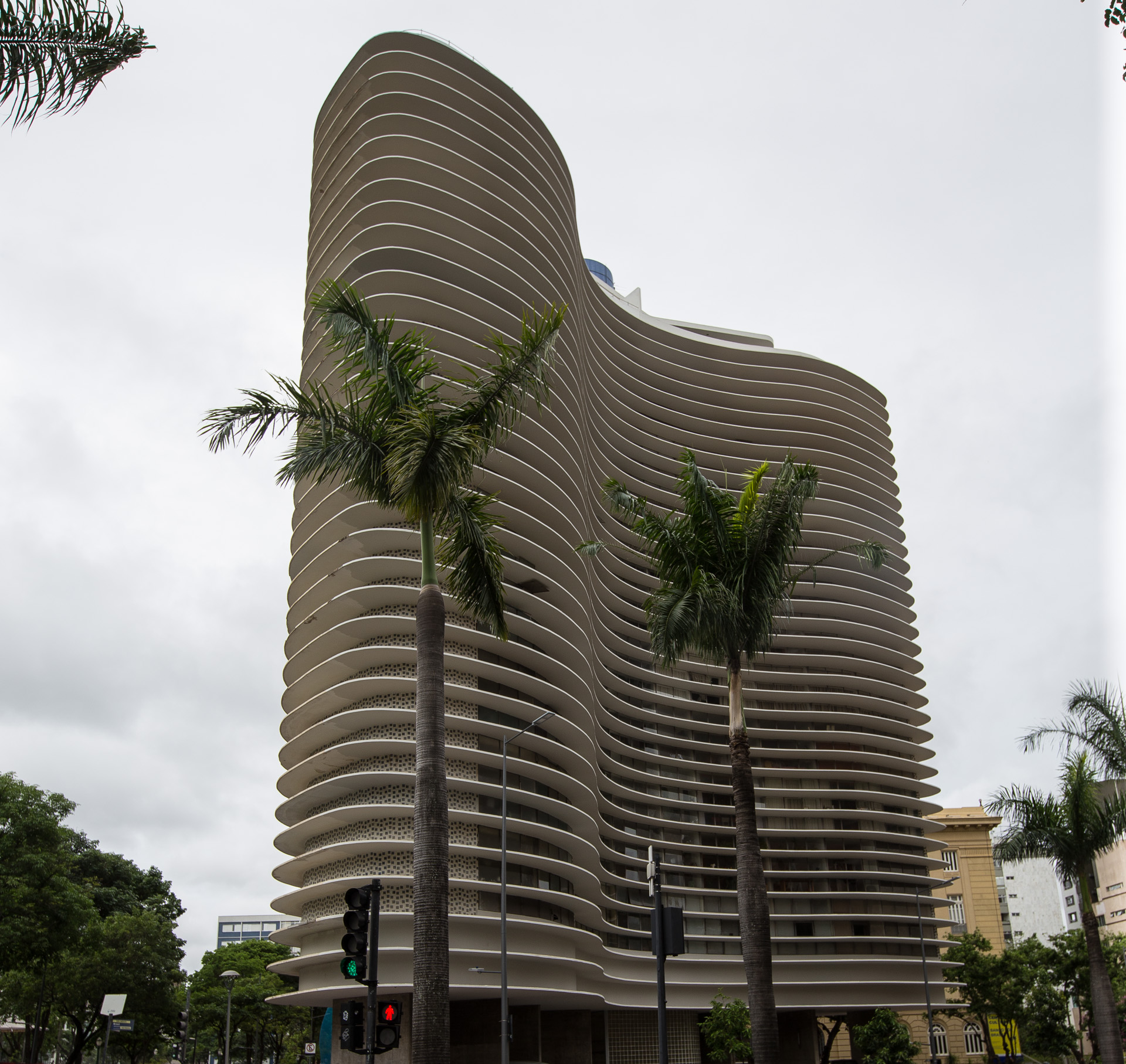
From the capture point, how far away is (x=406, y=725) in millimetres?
36625

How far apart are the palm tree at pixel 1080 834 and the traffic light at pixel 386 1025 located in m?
25.8

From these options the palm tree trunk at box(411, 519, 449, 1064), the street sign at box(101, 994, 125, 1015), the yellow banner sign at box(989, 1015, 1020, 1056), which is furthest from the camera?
the yellow banner sign at box(989, 1015, 1020, 1056)

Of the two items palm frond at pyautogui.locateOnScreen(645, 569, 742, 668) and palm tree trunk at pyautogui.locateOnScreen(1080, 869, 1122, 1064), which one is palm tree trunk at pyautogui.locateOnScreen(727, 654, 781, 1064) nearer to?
palm frond at pyautogui.locateOnScreen(645, 569, 742, 668)

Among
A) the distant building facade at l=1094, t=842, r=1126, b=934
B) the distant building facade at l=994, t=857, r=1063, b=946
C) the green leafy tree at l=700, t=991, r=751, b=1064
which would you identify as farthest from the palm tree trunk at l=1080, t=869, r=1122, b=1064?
the distant building facade at l=994, t=857, r=1063, b=946

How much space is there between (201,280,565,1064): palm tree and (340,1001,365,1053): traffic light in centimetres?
473

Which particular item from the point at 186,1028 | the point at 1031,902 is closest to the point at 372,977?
the point at 186,1028

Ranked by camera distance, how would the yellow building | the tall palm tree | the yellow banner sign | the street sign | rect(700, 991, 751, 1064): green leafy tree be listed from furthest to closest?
the yellow building, the yellow banner sign, rect(700, 991, 751, 1064): green leafy tree, the street sign, the tall palm tree

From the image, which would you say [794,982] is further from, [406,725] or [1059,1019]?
[406,725]

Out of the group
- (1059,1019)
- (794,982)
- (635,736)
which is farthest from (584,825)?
(1059,1019)

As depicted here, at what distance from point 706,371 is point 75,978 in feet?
185

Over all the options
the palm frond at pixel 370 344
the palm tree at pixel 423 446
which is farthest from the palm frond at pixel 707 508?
the palm frond at pixel 370 344

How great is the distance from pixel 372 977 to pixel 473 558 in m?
9.04

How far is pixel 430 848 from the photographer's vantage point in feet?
55.2

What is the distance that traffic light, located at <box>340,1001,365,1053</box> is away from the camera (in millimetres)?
11992
